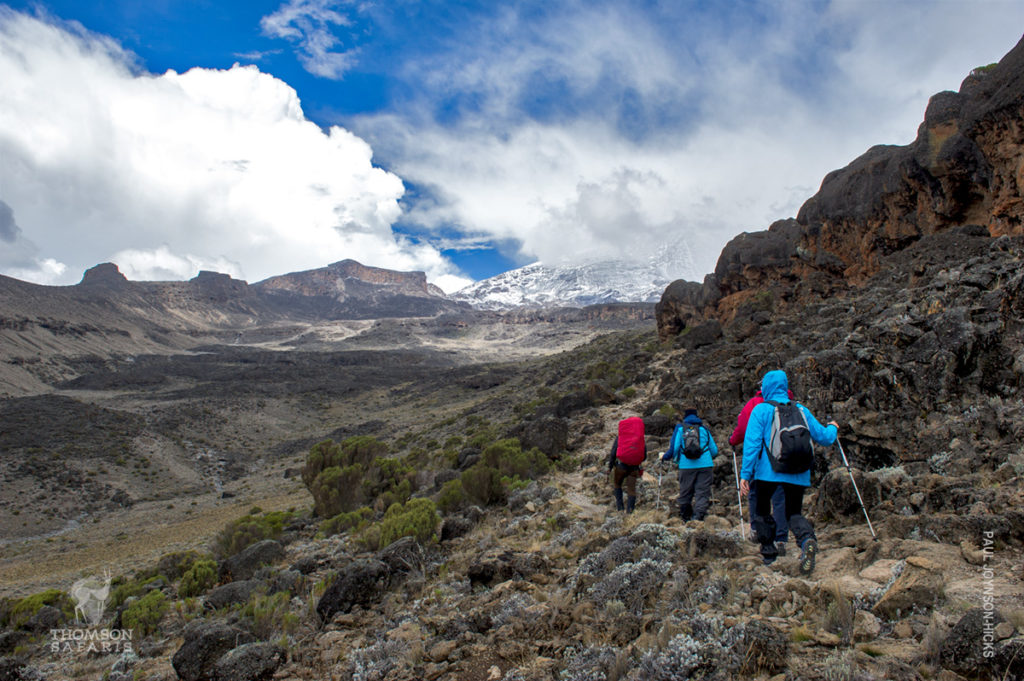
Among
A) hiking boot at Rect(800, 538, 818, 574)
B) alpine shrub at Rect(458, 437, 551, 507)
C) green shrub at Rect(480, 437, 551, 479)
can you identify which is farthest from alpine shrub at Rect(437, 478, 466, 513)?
hiking boot at Rect(800, 538, 818, 574)

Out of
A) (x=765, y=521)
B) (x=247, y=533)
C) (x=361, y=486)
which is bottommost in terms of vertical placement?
(x=247, y=533)

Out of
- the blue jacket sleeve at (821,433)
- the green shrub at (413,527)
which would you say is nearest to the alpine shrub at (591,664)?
the blue jacket sleeve at (821,433)

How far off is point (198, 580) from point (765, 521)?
8681mm

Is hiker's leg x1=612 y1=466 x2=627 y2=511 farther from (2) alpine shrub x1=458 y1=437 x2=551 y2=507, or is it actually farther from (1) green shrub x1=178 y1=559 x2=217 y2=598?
(1) green shrub x1=178 y1=559 x2=217 y2=598

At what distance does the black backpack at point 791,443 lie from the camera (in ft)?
12.6

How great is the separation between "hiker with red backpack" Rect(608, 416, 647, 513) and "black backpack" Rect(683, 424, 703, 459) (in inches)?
39.9

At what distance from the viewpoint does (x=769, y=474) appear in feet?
13.2

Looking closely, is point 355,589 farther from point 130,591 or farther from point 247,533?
point 247,533

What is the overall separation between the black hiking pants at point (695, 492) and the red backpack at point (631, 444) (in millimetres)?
960

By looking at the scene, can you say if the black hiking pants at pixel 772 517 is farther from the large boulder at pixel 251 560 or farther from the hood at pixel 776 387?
the large boulder at pixel 251 560

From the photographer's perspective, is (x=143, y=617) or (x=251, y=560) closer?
(x=143, y=617)

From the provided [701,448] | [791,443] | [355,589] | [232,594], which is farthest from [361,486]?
[791,443]

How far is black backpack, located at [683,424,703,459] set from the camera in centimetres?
556

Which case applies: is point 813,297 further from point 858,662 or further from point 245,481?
point 245,481
